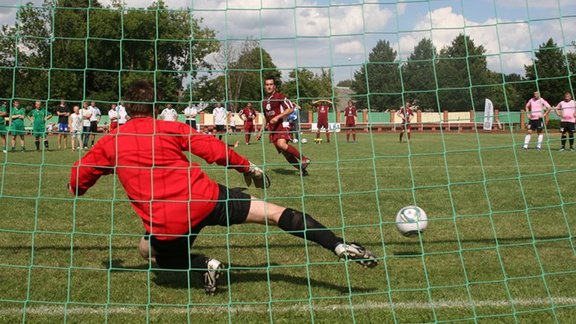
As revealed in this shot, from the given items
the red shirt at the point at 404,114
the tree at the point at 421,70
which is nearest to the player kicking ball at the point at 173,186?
the red shirt at the point at 404,114

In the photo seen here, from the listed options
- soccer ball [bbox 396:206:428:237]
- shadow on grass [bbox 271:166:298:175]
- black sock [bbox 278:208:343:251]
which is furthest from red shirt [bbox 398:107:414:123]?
shadow on grass [bbox 271:166:298:175]

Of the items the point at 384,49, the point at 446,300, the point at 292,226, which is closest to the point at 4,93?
the point at 292,226

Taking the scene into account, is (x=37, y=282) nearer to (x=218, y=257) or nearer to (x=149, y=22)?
(x=218, y=257)

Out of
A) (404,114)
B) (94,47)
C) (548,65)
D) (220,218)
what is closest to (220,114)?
(94,47)

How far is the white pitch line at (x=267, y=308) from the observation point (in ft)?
12.0

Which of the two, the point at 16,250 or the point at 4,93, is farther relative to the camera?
the point at 16,250

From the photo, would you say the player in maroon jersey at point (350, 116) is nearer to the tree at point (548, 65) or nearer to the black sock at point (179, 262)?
the tree at point (548, 65)

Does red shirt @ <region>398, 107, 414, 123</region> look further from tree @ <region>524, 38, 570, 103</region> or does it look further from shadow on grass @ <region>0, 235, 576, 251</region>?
shadow on grass @ <region>0, 235, 576, 251</region>

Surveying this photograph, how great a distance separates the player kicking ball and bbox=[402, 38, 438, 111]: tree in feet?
4.13

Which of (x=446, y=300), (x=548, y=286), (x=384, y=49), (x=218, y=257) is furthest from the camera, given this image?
(x=218, y=257)

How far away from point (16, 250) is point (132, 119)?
215 cm

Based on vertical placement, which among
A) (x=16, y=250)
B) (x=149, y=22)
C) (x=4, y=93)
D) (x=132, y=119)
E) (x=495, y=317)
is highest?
(x=149, y=22)

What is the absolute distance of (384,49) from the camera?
176 inches

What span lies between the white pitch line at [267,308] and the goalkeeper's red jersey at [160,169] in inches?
18.9
